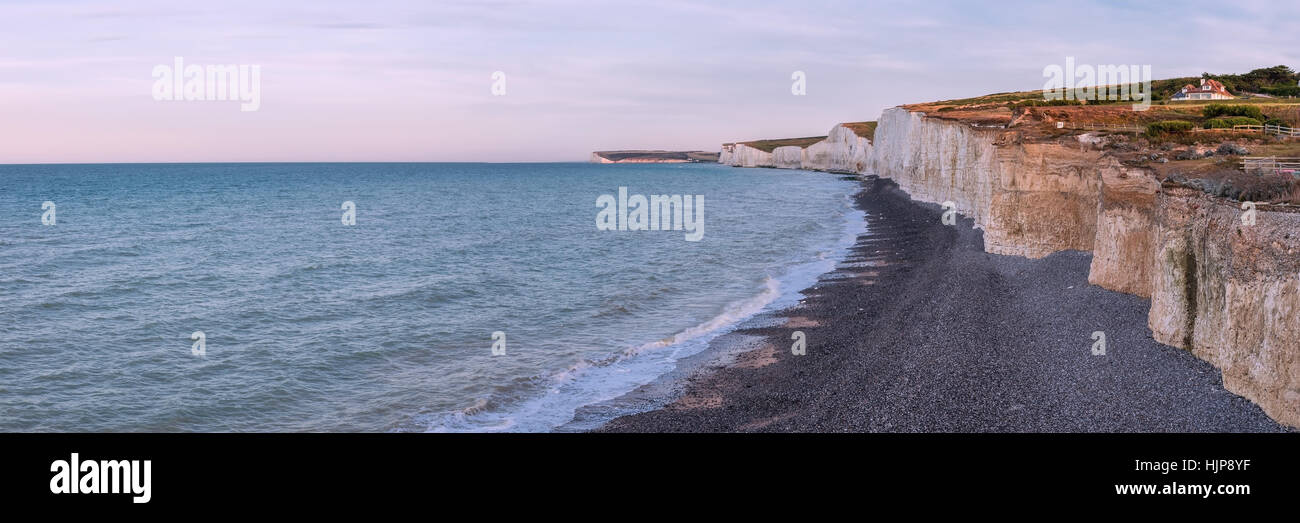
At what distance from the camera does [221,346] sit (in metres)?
23.9

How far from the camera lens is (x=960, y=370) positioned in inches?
714

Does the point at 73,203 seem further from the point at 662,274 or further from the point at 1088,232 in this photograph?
the point at 1088,232

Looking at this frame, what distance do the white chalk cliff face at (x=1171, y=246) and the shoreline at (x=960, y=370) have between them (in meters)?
0.55

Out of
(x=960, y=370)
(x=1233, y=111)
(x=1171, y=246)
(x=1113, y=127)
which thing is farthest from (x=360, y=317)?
(x=1233, y=111)

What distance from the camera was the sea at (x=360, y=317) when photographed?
18734mm

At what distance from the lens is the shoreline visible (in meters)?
14.6

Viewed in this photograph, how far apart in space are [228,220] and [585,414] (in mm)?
56994

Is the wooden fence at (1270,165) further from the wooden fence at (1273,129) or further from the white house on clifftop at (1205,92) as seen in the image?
the white house on clifftop at (1205,92)

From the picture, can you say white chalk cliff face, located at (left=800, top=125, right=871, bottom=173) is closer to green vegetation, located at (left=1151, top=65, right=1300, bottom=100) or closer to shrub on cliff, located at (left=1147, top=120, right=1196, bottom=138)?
green vegetation, located at (left=1151, top=65, right=1300, bottom=100)

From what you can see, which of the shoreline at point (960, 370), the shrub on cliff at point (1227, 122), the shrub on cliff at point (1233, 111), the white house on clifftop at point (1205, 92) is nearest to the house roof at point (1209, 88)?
the white house on clifftop at point (1205, 92)

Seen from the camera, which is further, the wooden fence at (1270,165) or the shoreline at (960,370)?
the wooden fence at (1270,165)

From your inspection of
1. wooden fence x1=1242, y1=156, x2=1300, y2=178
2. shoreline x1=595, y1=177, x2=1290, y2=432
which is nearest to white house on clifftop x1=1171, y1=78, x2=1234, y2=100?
shoreline x1=595, y1=177, x2=1290, y2=432

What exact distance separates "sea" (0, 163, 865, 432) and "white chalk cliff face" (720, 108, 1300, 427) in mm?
8833

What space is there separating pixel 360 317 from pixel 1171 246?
2292cm
